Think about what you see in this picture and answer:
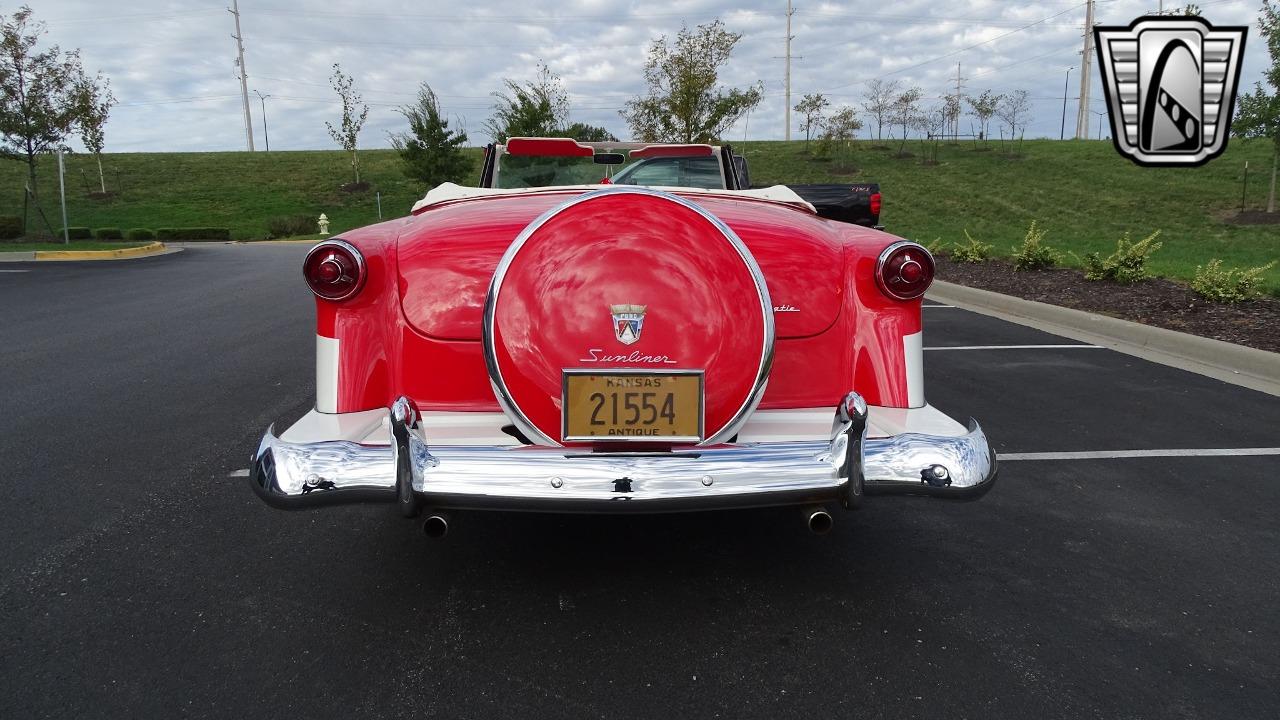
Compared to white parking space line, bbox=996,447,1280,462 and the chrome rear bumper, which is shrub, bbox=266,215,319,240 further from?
the chrome rear bumper

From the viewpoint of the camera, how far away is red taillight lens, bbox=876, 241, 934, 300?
109 inches

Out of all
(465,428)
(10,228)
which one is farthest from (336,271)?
(10,228)

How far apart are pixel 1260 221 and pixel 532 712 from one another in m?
25.2

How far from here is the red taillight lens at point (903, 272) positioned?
2.78m

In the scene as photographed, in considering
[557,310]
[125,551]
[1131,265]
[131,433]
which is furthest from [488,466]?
[1131,265]

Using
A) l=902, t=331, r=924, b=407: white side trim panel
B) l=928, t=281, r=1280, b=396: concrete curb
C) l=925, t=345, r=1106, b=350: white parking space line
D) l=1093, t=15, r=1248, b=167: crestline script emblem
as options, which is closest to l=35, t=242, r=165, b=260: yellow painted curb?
l=928, t=281, r=1280, b=396: concrete curb

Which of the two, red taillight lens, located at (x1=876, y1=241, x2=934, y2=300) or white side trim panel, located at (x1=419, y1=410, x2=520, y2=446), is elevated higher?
red taillight lens, located at (x1=876, y1=241, x2=934, y2=300)

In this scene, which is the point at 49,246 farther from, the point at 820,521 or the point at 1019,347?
the point at 820,521

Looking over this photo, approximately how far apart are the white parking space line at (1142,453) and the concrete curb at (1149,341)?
57.7 inches

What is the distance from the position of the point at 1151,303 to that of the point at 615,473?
Answer: 758 cm

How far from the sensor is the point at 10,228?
2203cm

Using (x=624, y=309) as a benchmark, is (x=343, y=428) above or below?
below

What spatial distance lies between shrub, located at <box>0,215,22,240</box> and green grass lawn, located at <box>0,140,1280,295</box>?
23.4 feet

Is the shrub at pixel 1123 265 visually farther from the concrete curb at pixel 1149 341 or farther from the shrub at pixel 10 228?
the shrub at pixel 10 228
